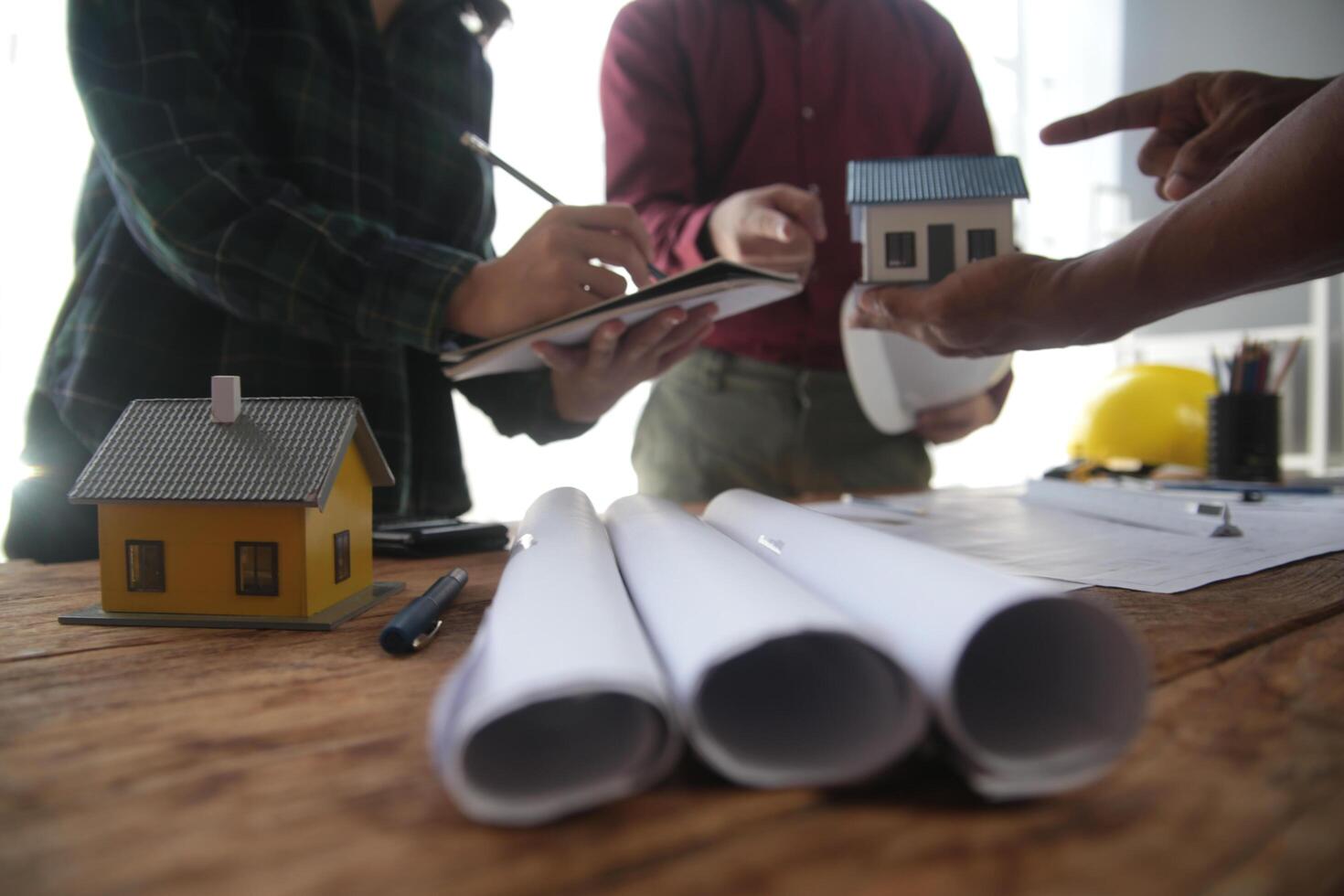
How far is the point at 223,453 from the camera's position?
1.71 ft

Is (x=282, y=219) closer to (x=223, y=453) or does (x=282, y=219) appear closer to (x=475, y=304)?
(x=475, y=304)

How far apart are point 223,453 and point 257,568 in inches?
3.0

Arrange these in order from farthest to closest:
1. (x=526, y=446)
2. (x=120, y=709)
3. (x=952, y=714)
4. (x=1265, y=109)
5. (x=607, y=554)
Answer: (x=526, y=446) → (x=1265, y=109) → (x=607, y=554) → (x=120, y=709) → (x=952, y=714)

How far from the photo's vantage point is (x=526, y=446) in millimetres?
2377

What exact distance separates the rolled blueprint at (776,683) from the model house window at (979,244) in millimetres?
693

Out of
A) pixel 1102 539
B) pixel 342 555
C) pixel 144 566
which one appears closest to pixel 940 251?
pixel 1102 539

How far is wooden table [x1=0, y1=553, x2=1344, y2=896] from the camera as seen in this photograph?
242 millimetres

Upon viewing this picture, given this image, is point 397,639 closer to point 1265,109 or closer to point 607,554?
point 607,554

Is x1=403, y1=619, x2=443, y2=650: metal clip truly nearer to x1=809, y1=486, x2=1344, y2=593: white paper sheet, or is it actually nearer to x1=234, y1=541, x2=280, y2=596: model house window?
x1=234, y1=541, x2=280, y2=596: model house window

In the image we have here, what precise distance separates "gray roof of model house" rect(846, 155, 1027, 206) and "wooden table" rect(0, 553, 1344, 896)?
2.14 feet

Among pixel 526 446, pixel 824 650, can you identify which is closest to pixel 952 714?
pixel 824 650

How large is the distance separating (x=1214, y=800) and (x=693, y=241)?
110cm

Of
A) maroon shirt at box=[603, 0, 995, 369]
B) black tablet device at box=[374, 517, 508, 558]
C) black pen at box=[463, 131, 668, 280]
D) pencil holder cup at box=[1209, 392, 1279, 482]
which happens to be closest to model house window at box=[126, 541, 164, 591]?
black tablet device at box=[374, 517, 508, 558]

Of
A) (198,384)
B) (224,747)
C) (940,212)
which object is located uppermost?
(940,212)
